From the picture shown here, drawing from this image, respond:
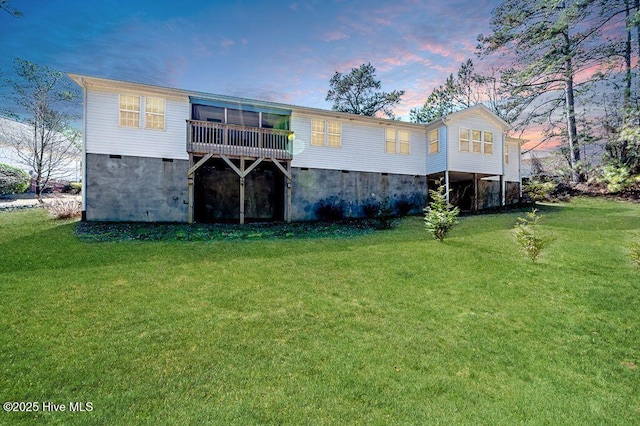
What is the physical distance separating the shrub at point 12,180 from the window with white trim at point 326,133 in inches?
831

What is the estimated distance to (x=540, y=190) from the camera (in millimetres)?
21125

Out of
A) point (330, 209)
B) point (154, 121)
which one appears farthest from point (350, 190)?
point (154, 121)

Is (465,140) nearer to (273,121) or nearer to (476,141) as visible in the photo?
(476,141)

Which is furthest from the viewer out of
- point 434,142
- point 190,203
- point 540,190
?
point 540,190

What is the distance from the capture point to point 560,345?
4457mm

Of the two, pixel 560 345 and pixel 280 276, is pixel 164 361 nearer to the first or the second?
pixel 280 276

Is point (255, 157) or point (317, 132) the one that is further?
point (317, 132)

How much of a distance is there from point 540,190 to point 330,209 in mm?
16356

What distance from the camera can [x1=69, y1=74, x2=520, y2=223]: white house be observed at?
13.0 m

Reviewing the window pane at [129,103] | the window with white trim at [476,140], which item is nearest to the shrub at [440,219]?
the window with white trim at [476,140]

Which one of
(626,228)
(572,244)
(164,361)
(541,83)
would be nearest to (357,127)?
(572,244)

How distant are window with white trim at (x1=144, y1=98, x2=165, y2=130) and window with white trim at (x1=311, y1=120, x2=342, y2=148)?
7615 mm

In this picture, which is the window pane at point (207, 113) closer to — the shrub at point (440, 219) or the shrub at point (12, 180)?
the shrub at point (440, 219)

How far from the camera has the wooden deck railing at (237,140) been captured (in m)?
13.6
